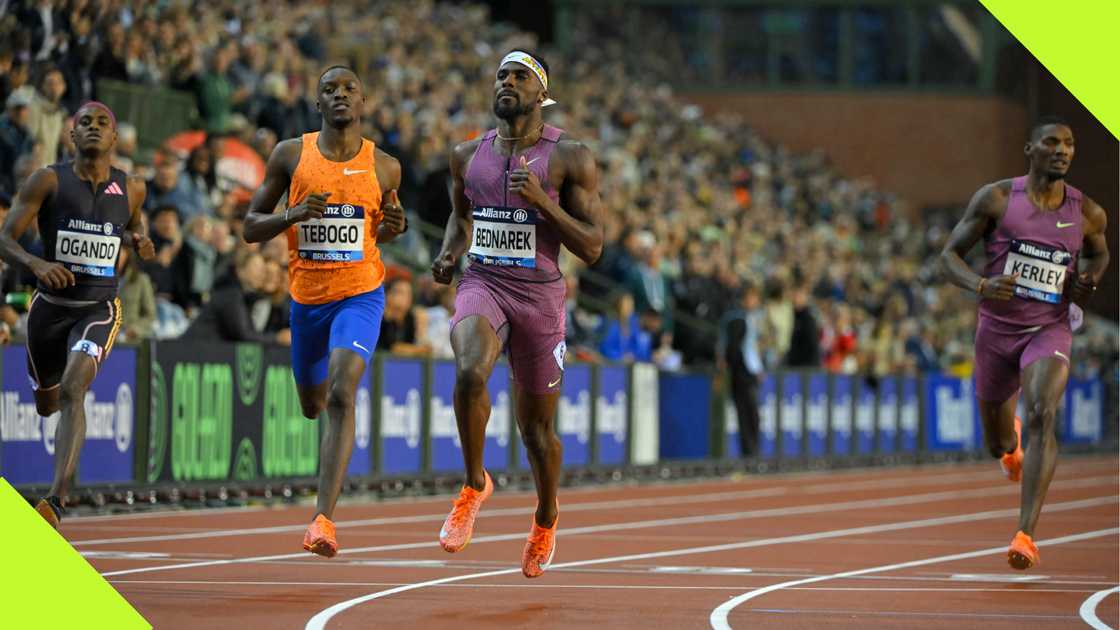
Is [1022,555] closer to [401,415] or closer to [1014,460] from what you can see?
[1014,460]

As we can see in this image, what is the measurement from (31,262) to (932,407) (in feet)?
75.3

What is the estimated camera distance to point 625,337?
81.9 ft

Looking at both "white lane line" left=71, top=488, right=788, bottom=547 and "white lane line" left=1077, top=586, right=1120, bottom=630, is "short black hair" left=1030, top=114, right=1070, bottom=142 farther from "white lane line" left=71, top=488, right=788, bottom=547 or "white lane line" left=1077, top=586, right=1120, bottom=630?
"white lane line" left=71, top=488, right=788, bottom=547

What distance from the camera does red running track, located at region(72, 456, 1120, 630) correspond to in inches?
367

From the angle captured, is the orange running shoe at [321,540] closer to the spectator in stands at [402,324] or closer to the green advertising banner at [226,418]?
the green advertising banner at [226,418]

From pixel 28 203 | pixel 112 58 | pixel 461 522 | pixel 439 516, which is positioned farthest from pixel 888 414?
pixel 461 522

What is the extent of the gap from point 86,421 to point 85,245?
2.66 meters

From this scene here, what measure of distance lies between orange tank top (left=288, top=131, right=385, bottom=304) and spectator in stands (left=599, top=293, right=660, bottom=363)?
13.3 m

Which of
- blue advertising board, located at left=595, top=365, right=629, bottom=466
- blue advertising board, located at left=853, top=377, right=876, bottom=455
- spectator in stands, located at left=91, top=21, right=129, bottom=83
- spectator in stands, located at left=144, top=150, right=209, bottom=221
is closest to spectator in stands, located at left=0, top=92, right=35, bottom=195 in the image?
spectator in stands, located at left=144, top=150, right=209, bottom=221

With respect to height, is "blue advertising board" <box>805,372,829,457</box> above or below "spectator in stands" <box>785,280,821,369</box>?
below

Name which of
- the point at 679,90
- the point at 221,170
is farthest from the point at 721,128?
the point at 221,170

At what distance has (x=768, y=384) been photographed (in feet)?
89.9

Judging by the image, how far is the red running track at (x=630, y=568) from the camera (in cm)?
933
